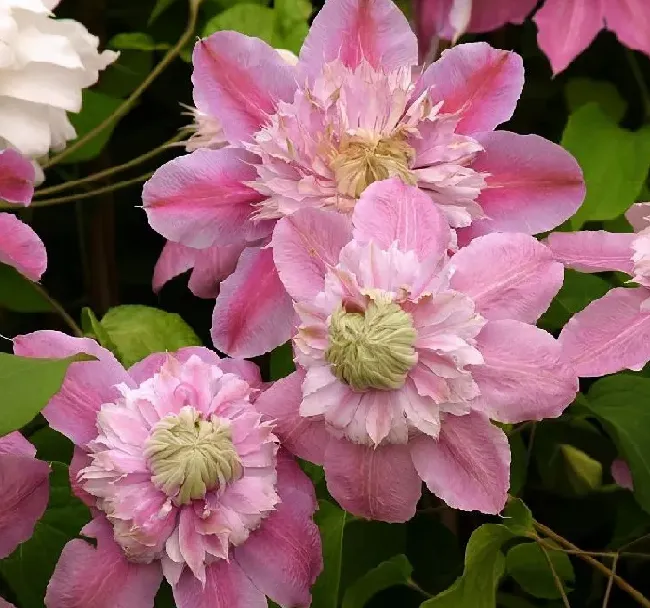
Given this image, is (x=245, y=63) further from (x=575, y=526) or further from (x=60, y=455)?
(x=575, y=526)

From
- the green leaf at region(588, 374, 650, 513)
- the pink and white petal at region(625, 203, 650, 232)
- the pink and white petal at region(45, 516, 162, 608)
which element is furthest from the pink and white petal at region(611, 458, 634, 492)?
the pink and white petal at region(45, 516, 162, 608)

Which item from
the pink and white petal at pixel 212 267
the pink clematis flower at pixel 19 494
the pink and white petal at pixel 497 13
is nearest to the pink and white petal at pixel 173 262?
the pink and white petal at pixel 212 267

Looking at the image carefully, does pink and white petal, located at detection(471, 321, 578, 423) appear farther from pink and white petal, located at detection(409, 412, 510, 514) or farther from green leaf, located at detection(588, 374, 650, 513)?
green leaf, located at detection(588, 374, 650, 513)

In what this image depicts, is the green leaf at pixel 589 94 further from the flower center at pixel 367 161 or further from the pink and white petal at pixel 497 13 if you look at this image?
the flower center at pixel 367 161

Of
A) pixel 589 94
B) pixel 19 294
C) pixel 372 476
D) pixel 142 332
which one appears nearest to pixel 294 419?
pixel 372 476

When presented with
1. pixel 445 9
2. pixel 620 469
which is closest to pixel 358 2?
pixel 445 9

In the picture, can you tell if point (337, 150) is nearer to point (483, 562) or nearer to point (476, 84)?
point (476, 84)

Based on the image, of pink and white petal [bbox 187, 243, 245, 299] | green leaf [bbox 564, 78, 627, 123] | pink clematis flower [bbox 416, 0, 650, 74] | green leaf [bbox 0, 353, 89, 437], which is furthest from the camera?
green leaf [bbox 564, 78, 627, 123]

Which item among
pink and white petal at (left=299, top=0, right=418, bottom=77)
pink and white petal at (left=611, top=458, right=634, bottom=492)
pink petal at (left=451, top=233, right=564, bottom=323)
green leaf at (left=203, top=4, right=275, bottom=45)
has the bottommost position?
pink and white petal at (left=611, top=458, right=634, bottom=492)
